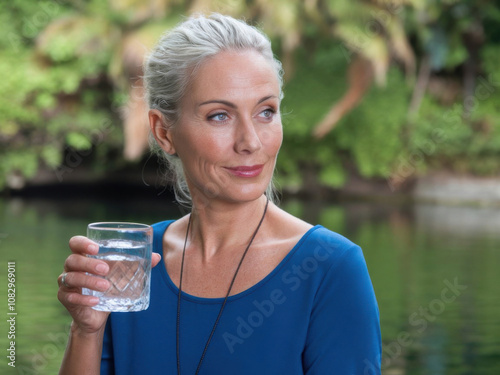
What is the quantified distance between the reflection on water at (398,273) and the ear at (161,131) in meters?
3.56

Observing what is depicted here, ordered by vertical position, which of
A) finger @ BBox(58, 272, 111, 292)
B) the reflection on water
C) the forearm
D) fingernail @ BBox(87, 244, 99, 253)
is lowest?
the reflection on water

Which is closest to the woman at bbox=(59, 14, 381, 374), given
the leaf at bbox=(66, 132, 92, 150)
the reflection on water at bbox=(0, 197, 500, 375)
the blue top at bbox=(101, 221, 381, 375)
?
the blue top at bbox=(101, 221, 381, 375)

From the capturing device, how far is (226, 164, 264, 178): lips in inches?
65.6

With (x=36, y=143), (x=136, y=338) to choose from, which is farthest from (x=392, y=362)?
(x=36, y=143)

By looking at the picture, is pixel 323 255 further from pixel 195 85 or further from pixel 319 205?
pixel 319 205

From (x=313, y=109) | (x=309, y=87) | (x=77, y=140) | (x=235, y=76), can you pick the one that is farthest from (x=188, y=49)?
(x=309, y=87)

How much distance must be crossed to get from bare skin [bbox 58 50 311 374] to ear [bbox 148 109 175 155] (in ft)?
0.12

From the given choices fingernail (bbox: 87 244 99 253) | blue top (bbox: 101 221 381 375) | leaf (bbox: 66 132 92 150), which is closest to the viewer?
fingernail (bbox: 87 244 99 253)

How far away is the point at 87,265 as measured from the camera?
146 centimetres

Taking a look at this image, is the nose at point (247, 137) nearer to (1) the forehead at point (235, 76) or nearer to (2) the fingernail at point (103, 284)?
(1) the forehead at point (235, 76)

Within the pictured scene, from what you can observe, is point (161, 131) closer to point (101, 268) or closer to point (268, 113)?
point (268, 113)

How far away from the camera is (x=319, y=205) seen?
53.1 ft

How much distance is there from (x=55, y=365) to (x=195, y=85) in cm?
399

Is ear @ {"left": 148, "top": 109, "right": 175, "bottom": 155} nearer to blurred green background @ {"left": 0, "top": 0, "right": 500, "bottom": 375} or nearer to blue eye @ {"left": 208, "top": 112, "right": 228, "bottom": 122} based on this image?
blue eye @ {"left": 208, "top": 112, "right": 228, "bottom": 122}
